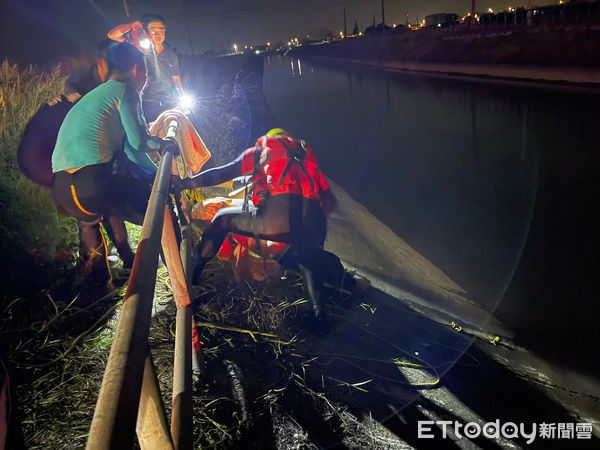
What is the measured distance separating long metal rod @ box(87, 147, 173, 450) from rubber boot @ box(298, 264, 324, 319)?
214 centimetres

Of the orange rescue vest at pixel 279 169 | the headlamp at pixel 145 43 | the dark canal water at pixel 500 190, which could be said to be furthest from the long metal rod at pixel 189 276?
the headlamp at pixel 145 43

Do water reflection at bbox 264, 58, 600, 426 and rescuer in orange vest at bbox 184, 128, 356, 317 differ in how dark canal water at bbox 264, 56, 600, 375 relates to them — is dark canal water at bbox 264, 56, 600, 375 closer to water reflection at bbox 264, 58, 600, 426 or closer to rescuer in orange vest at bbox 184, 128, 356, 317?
water reflection at bbox 264, 58, 600, 426

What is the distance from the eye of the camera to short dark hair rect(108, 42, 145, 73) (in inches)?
128

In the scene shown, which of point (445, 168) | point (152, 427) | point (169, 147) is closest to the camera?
point (152, 427)

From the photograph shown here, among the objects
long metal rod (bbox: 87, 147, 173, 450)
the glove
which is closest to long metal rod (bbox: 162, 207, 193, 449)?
long metal rod (bbox: 87, 147, 173, 450)

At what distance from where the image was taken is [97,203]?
3.38m

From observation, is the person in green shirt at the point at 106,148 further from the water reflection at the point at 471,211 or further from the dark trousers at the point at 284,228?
the water reflection at the point at 471,211

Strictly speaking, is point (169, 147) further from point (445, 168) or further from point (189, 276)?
point (445, 168)

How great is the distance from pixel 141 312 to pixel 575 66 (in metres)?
20.0

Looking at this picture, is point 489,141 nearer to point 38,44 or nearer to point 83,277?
point 83,277

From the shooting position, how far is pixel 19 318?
116 inches

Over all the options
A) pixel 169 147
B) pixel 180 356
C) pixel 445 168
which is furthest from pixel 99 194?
pixel 445 168

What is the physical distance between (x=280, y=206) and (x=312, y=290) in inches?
29.9

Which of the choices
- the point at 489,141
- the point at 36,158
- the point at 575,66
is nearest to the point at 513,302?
the point at 36,158
